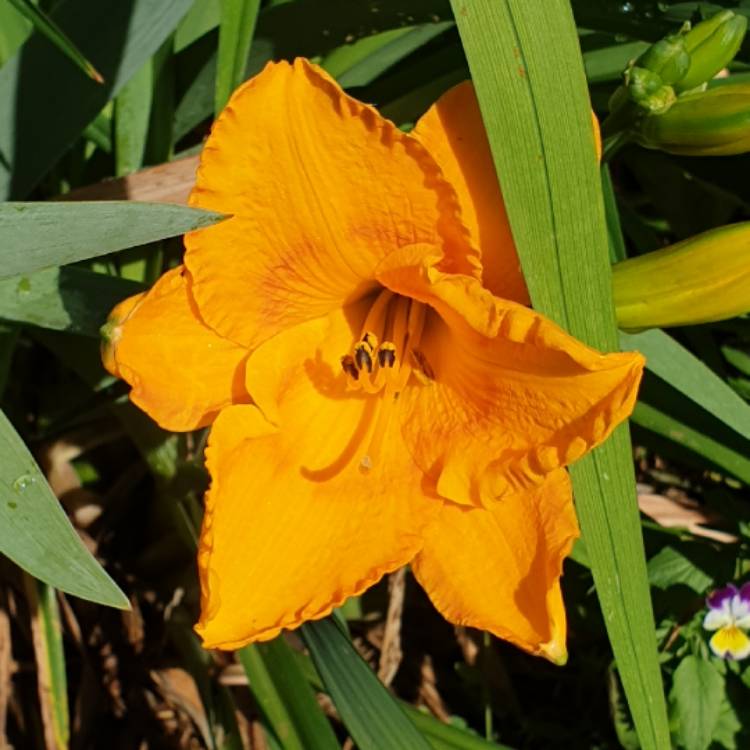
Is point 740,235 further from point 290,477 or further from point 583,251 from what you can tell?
point 290,477

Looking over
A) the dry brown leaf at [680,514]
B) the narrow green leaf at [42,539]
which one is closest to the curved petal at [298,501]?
the narrow green leaf at [42,539]

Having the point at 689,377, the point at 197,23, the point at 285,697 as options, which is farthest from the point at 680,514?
the point at 197,23

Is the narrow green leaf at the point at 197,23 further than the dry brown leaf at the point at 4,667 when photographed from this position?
No

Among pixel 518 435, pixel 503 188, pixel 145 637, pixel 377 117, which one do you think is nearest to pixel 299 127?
pixel 377 117

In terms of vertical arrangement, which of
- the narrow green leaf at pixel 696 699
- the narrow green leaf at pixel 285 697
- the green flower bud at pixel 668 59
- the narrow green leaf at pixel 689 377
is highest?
the green flower bud at pixel 668 59

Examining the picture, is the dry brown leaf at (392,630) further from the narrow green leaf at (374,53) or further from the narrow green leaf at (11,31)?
the narrow green leaf at (11,31)

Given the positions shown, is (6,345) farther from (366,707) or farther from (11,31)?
(366,707)
